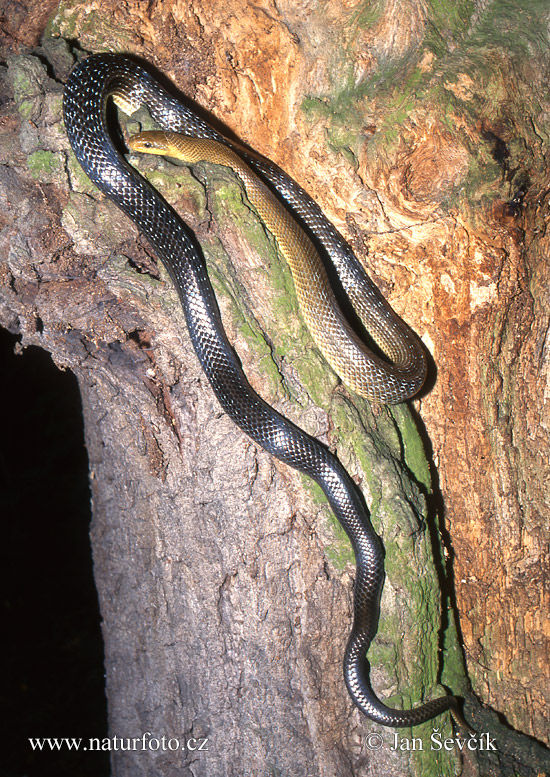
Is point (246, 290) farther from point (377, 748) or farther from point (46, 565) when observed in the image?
point (46, 565)

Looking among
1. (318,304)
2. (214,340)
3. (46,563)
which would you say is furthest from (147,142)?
(46,563)

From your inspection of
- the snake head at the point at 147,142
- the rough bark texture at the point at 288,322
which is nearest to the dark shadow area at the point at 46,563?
the rough bark texture at the point at 288,322

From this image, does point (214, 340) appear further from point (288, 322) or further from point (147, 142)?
point (147, 142)

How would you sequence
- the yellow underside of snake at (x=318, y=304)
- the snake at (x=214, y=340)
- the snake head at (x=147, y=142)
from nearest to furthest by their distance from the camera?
1. the snake at (x=214, y=340)
2. the snake head at (x=147, y=142)
3. the yellow underside of snake at (x=318, y=304)

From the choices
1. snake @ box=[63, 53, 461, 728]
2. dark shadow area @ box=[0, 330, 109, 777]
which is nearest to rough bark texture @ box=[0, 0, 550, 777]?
snake @ box=[63, 53, 461, 728]

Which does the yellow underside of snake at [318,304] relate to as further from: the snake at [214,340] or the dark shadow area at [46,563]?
the dark shadow area at [46,563]

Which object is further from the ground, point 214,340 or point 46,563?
point 214,340
